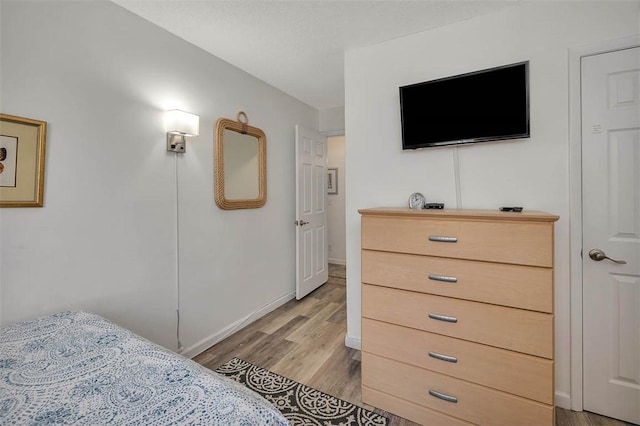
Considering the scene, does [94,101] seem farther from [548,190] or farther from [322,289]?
[322,289]

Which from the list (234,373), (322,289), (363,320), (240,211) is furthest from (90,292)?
(322,289)

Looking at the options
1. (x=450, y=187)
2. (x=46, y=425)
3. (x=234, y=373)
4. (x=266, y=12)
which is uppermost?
(x=266, y=12)

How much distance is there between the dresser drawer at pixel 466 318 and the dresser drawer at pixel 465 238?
251mm

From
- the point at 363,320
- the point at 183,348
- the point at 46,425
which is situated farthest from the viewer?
the point at 183,348

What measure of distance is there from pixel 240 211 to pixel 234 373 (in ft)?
4.49

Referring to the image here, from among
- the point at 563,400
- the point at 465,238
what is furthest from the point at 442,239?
the point at 563,400

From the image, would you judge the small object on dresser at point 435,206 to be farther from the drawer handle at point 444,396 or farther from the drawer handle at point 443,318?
the drawer handle at point 444,396

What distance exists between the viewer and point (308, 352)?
2.29 m

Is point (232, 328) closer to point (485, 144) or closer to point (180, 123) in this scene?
point (180, 123)

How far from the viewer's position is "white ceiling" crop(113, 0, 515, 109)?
1.74 m

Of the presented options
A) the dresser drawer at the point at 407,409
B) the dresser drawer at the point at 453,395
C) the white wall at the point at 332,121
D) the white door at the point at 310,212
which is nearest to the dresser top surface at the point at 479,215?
the dresser drawer at the point at 453,395

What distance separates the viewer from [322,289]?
3.80 m

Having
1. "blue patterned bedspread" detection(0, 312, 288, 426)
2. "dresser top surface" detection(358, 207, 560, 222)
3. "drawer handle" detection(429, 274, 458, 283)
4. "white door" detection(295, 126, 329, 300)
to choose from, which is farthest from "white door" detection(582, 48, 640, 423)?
"white door" detection(295, 126, 329, 300)

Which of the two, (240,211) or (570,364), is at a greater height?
(240,211)
